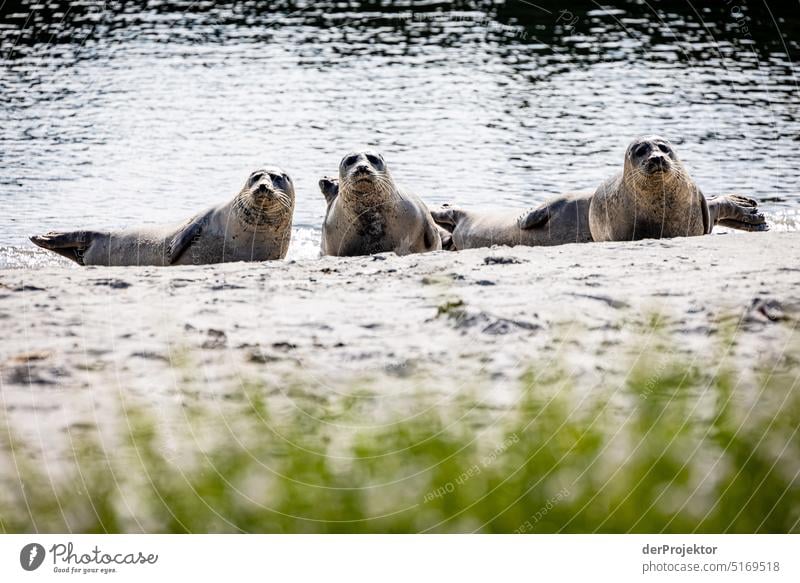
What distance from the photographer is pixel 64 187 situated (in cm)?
1273

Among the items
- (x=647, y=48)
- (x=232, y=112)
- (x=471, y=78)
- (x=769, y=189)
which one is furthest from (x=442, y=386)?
(x=647, y=48)

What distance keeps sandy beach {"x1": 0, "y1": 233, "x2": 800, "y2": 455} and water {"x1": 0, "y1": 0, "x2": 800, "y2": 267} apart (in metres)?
4.93

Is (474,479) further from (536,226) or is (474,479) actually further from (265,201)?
(536,226)

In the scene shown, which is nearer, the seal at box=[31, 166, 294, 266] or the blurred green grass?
the blurred green grass

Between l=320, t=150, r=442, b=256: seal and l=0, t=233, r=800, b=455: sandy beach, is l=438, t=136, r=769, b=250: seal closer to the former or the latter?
l=320, t=150, r=442, b=256: seal

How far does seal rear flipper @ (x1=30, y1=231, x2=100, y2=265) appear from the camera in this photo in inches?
388

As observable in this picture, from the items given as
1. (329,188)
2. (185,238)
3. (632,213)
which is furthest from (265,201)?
(632,213)

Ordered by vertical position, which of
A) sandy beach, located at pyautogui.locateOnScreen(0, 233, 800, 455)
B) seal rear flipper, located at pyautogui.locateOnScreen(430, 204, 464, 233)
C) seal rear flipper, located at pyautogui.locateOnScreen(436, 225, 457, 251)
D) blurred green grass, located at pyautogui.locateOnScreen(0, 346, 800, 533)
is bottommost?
seal rear flipper, located at pyautogui.locateOnScreen(436, 225, 457, 251)

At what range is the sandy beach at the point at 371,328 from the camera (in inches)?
149

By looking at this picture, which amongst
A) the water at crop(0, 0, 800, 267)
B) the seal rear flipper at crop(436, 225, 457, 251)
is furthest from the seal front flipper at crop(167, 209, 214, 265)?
the seal rear flipper at crop(436, 225, 457, 251)

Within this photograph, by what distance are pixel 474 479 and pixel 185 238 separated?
6787 millimetres

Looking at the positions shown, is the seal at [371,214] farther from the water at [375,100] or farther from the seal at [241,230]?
the water at [375,100]

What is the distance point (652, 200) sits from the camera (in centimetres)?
862

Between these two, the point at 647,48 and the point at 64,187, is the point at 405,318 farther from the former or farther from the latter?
the point at 647,48
